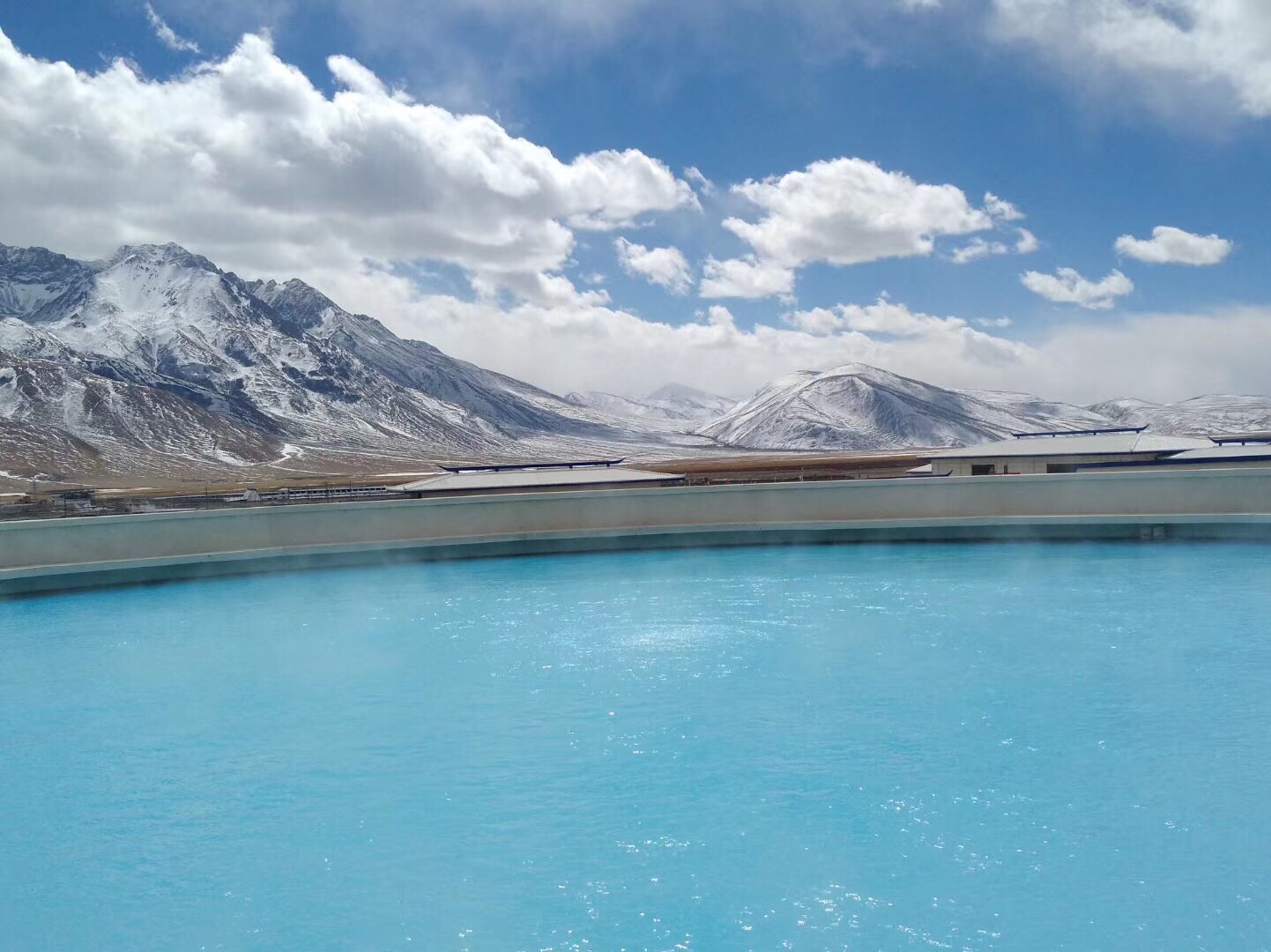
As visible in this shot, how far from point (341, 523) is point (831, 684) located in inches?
432

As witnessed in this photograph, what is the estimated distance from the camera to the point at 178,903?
7.06 m

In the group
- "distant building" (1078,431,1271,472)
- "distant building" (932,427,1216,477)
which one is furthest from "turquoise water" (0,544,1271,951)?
"distant building" (1078,431,1271,472)

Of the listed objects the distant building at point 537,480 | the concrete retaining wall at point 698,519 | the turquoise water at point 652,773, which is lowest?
the turquoise water at point 652,773

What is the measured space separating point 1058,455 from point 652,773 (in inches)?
971

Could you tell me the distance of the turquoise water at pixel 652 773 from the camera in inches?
263

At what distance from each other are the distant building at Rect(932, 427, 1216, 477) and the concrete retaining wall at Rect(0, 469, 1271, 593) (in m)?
9.80

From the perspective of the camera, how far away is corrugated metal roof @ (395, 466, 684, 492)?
84.9ft

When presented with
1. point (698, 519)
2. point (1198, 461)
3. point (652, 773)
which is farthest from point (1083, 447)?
point (652, 773)

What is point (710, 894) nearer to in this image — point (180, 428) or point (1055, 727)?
point (1055, 727)

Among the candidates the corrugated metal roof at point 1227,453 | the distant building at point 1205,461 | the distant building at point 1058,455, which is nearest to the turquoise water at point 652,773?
the distant building at point 1058,455

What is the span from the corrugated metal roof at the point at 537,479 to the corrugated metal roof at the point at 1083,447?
30.9ft

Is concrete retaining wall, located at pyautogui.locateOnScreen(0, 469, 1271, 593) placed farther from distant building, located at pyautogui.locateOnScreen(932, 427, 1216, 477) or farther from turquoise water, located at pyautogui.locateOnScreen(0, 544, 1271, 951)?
distant building, located at pyautogui.locateOnScreen(932, 427, 1216, 477)

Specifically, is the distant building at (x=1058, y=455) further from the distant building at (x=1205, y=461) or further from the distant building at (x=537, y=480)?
Result: the distant building at (x=537, y=480)

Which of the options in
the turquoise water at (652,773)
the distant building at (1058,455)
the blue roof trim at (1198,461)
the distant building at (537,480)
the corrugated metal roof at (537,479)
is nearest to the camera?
the turquoise water at (652,773)
